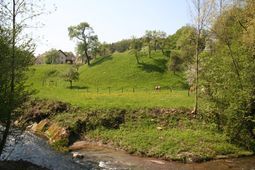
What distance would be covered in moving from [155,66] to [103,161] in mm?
66412

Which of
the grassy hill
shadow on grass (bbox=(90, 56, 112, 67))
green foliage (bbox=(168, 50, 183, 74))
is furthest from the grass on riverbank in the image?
shadow on grass (bbox=(90, 56, 112, 67))

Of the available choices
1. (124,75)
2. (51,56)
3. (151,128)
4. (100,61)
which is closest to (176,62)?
(124,75)

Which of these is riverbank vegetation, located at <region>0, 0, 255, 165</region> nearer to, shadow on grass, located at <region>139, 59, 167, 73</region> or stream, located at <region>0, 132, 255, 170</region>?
stream, located at <region>0, 132, 255, 170</region>

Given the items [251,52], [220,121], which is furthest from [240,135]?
[251,52]

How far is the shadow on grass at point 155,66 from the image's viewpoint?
291 feet

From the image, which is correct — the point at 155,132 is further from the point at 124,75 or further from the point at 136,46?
the point at 136,46


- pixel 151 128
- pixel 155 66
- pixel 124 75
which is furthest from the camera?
pixel 155 66

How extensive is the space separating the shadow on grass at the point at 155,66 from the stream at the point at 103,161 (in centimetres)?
6043

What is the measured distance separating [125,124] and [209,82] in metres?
9.30

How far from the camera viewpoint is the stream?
24953 mm

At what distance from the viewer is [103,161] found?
85.9 feet

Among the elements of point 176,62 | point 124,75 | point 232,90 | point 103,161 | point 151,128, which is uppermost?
point 176,62

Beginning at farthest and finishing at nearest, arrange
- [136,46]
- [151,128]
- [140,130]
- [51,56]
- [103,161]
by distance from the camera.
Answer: [51,56], [136,46], [151,128], [140,130], [103,161]

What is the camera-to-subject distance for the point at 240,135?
30.4 meters
